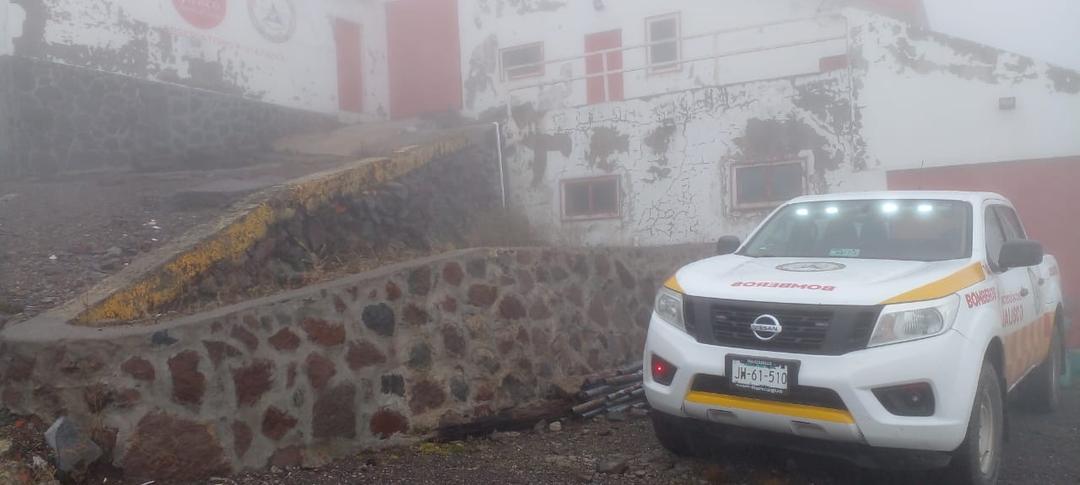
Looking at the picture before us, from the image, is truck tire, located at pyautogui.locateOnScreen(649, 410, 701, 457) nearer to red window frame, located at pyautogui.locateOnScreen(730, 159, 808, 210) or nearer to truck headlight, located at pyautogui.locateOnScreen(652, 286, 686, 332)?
truck headlight, located at pyautogui.locateOnScreen(652, 286, 686, 332)

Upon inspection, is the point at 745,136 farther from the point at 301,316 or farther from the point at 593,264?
the point at 301,316

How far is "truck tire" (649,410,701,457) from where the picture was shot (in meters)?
4.88

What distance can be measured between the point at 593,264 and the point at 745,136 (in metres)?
4.72

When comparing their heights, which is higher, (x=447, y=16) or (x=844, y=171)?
(x=447, y=16)

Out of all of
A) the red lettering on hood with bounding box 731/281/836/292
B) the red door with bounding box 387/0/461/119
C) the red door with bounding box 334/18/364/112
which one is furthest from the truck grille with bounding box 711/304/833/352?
the red door with bounding box 334/18/364/112

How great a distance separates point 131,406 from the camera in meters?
4.45

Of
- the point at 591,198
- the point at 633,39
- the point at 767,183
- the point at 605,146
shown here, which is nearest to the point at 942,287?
the point at 767,183

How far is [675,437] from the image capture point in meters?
4.99

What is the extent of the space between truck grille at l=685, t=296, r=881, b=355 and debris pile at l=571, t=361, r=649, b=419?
1.84 meters

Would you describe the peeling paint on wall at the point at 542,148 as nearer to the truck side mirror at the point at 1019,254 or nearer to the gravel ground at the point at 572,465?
the gravel ground at the point at 572,465

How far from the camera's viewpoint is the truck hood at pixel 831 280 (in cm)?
420

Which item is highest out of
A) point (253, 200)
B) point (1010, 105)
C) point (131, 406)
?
point (1010, 105)

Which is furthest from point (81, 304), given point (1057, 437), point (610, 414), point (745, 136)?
point (745, 136)

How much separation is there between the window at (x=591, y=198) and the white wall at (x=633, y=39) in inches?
52.9
